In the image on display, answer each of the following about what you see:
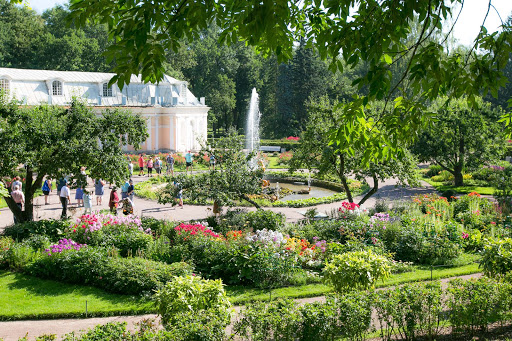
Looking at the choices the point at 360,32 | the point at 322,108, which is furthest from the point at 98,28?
the point at 360,32

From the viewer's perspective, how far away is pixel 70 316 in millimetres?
9555

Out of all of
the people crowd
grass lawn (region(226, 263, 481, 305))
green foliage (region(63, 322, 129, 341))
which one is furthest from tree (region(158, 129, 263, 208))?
green foliage (region(63, 322, 129, 341))

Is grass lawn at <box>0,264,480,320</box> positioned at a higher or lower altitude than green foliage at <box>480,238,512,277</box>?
lower

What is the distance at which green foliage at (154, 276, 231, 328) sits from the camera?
7.51 metres

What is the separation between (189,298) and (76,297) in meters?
3.92

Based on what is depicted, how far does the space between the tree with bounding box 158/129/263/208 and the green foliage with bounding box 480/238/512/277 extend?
7.92 m

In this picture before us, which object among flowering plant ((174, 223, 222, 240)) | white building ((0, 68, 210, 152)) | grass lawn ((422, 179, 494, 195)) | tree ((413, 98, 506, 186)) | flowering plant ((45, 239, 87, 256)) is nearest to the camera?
flowering plant ((45, 239, 87, 256))

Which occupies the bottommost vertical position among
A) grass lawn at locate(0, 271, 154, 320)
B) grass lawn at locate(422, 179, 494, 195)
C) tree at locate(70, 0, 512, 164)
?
Result: grass lawn at locate(0, 271, 154, 320)

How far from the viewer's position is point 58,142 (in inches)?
549

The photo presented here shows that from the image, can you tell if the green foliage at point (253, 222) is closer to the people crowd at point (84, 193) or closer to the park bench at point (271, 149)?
the people crowd at point (84, 193)

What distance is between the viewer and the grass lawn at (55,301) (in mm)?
9602

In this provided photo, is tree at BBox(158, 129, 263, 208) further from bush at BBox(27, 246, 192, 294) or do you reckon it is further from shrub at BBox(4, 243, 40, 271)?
shrub at BBox(4, 243, 40, 271)

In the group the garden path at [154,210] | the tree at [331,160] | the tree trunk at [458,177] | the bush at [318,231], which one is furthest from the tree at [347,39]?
the tree trunk at [458,177]

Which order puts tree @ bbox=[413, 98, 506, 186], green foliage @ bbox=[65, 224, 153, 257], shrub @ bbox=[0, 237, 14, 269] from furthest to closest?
tree @ bbox=[413, 98, 506, 186] < green foliage @ bbox=[65, 224, 153, 257] < shrub @ bbox=[0, 237, 14, 269]
